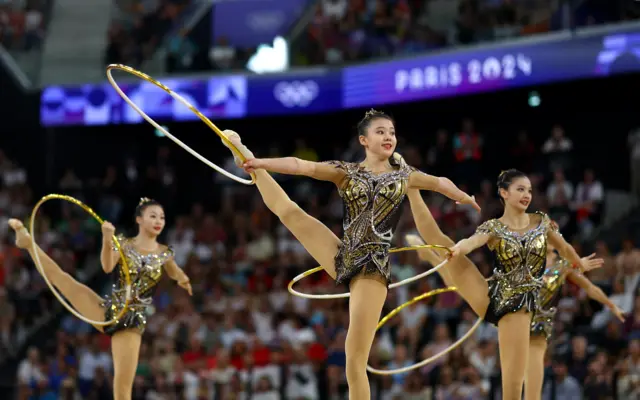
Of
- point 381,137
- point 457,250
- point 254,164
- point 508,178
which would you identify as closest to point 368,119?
point 381,137

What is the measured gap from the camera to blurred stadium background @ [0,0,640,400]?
12.5m

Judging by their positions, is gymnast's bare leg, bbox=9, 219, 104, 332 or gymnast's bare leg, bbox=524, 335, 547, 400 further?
gymnast's bare leg, bbox=9, 219, 104, 332

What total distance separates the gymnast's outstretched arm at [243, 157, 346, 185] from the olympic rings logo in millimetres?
9252

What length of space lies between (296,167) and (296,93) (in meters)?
9.80

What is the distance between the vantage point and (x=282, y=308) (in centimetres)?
1447

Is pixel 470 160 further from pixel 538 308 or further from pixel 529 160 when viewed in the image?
pixel 538 308

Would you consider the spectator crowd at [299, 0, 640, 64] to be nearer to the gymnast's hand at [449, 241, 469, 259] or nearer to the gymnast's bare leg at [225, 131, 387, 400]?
the gymnast's hand at [449, 241, 469, 259]

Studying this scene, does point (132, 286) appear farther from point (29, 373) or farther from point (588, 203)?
point (588, 203)

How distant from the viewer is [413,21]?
1521cm

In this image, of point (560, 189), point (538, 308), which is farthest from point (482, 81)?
point (538, 308)

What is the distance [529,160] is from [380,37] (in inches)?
117

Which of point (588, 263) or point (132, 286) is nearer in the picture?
point (588, 263)

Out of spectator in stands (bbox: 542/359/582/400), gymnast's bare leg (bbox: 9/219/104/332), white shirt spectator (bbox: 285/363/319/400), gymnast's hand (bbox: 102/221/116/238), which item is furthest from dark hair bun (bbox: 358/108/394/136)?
white shirt spectator (bbox: 285/363/319/400)

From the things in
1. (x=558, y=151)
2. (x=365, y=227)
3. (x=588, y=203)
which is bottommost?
(x=365, y=227)
